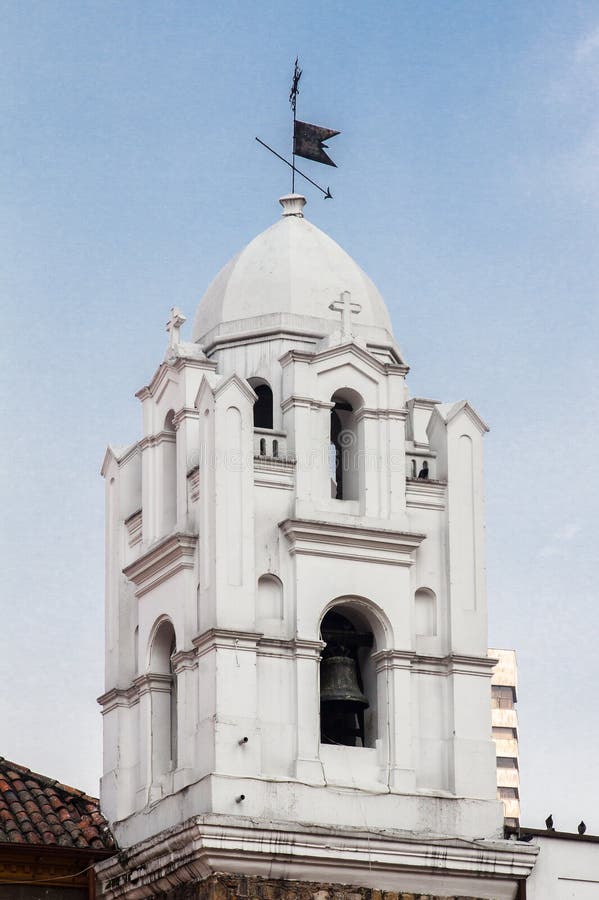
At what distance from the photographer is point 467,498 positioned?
28516 mm

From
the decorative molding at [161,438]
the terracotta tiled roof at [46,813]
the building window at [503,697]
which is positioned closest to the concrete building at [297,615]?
the decorative molding at [161,438]

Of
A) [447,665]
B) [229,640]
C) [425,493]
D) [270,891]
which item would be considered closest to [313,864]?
[270,891]

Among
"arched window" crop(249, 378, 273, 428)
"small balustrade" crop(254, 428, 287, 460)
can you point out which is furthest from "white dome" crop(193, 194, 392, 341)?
"small balustrade" crop(254, 428, 287, 460)

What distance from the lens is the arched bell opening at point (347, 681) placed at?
27.4 meters

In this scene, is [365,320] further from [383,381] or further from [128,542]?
[128,542]

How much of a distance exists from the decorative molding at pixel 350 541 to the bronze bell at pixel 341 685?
4.51ft

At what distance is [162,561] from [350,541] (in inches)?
98.8

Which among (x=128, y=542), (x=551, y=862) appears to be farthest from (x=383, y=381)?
(x=551, y=862)

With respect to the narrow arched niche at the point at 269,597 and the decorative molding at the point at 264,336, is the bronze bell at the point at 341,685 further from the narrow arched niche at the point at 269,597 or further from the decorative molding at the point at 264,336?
the decorative molding at the point at 264,336

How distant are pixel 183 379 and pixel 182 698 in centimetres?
428

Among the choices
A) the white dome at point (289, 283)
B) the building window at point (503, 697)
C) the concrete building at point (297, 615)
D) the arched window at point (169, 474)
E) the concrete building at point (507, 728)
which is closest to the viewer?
the concrete building at point (297, 615)

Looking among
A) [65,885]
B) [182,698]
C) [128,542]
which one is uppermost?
[128,542]

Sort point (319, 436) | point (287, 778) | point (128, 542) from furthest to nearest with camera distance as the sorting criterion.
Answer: point (128, 542), point (319, 436), point (287, 778)

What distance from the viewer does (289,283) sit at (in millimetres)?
28938
